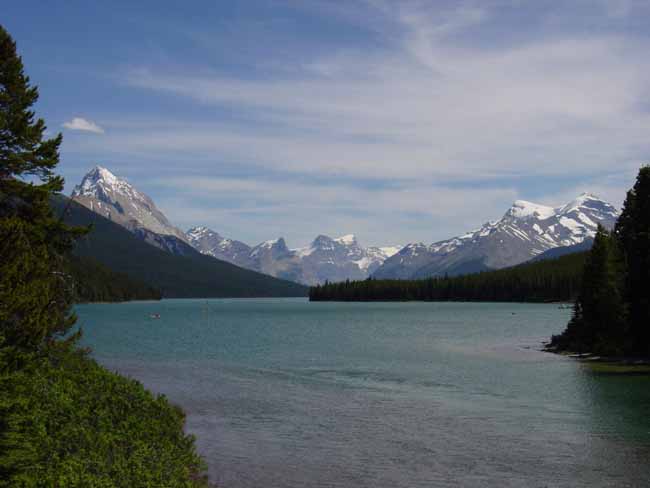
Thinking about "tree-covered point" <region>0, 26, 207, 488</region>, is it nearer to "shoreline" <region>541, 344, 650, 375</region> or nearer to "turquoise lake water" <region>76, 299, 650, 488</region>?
"turquoise lake water" <region>76, 299, 650, 488</region>

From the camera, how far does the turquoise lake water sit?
30.0 meters

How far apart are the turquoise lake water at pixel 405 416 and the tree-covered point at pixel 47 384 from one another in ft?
17.0

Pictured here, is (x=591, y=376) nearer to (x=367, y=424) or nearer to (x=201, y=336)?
(x=367, y=424)

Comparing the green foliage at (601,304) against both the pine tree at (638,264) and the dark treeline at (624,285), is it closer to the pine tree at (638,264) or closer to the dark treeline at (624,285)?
the dark treeline at (624,285)

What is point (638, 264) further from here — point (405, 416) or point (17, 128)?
point (17, 128)

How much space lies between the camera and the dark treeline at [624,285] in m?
72.2

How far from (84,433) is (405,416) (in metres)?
24.0

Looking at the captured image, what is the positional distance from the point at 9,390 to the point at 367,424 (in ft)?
84.1

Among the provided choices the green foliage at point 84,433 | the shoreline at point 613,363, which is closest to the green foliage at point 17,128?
the green foliage at point 84,433

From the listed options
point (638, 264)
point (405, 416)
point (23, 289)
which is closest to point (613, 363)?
point (638, 264)

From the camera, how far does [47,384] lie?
28.9 meters

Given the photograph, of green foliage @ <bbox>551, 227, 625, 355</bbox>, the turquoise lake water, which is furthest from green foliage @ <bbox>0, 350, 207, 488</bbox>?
green foliage @ <bbox>551, 227, 625, 355</bbox>

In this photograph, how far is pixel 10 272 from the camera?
80.1 ft

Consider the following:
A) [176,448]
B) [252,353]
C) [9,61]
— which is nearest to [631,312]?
[252,353]
